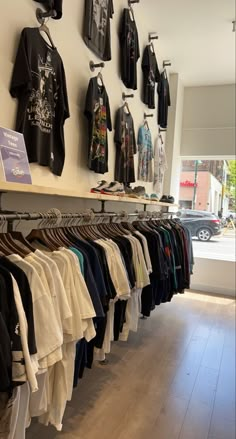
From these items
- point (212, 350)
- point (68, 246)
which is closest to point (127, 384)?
point (212, 350)

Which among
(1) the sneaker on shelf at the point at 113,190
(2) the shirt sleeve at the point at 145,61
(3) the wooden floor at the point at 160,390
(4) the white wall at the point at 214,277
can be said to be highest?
(2) the shirt sleeve at the point at 145,61

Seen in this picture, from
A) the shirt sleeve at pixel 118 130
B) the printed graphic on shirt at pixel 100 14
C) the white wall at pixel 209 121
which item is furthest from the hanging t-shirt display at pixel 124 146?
the white wall at pixel 209 121

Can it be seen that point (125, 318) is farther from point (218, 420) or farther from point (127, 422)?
point (218, 420)

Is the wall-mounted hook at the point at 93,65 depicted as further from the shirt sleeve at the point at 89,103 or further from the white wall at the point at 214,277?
the white wall at the point at 214,277

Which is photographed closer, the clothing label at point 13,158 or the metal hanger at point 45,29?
A: the clothing label at point 13,158

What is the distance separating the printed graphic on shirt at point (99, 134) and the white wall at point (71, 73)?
10cm

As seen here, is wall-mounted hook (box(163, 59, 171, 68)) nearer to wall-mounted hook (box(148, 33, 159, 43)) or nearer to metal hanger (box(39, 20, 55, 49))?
wall-mounted hook (box(148, 33, 159, 43))

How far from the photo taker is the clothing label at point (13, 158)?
1.51m

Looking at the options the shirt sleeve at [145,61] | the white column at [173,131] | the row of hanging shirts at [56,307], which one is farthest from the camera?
the white column at [173,131]

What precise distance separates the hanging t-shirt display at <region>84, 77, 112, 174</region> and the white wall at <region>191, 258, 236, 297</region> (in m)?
3.09

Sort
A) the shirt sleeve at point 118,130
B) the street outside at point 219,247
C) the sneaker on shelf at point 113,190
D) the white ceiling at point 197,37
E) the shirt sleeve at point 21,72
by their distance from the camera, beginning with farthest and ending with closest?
the street outside at point 219,247, the white ceiling at point 197,37, the shirt sleeve at point 118,130, the sneaker on shelf at point 113,190, the shirt sleeve at point 21,72

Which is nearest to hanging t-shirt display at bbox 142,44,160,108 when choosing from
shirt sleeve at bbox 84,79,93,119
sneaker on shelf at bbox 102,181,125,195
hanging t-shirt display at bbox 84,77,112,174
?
hanging t-shirt display at bbox 84,77,112,174

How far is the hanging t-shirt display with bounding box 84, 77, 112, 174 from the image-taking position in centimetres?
259

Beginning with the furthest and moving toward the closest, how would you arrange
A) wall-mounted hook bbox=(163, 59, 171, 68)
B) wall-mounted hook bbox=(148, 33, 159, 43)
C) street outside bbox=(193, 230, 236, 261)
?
street outside bbox=(193, 230, 236, 261) < wall-mounted hook bbox=(163, 59, 171, 68) < wall-mounted hook bbox=(148, 33, 159, 43)
